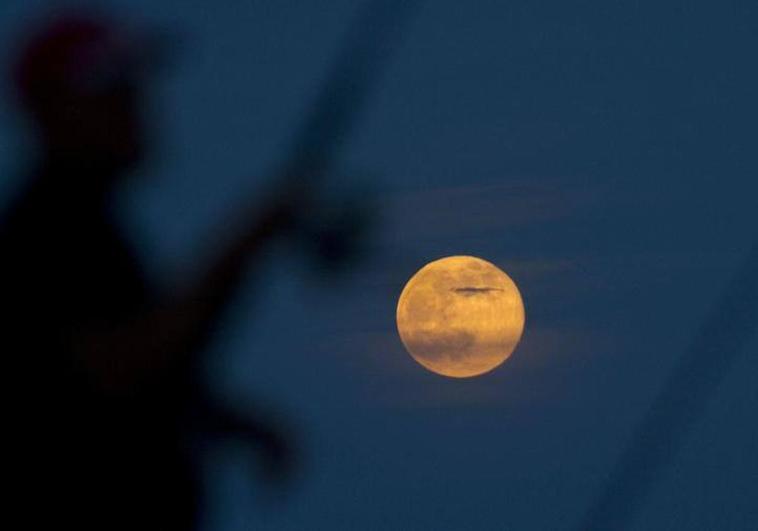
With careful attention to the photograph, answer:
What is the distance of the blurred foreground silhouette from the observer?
2105 millimetres

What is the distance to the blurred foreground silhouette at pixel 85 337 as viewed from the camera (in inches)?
82.9

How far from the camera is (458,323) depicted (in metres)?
10.5

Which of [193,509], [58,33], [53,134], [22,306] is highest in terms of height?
[58,33]

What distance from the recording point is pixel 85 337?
2080mm

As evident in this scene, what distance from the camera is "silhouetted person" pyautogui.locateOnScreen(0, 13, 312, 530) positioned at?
2105 millimetres

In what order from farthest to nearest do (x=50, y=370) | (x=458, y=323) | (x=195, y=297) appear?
(x=458, y=323)
(x=50, y=370)
(x=195, y=297)

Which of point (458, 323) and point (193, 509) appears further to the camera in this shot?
point (458, 323)

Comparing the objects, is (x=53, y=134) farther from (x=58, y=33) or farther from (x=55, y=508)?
(x=55, y=508)

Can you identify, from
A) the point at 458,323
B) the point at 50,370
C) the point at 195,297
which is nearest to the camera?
the point at 195,297

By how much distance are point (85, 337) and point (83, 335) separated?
13 mm

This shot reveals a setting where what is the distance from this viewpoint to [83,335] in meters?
2.09

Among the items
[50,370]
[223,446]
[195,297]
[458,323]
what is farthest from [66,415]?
[458,323]

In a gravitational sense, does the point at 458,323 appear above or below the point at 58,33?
above

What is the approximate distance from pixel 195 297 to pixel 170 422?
0.27 metres
